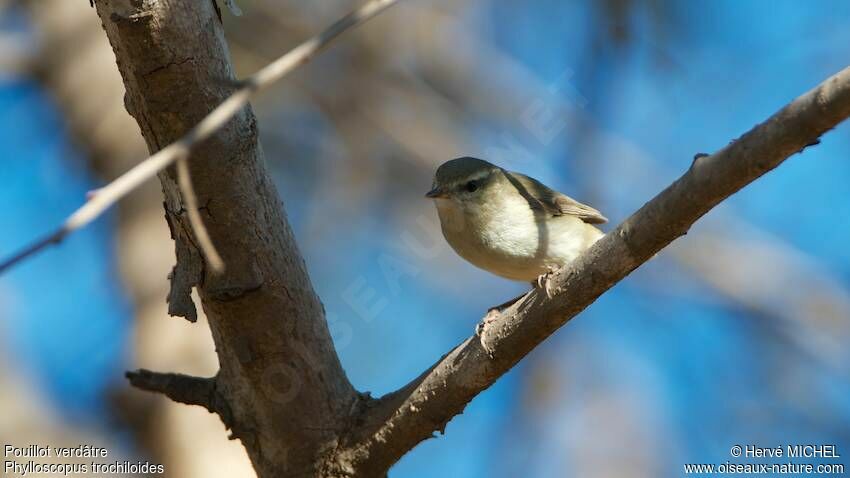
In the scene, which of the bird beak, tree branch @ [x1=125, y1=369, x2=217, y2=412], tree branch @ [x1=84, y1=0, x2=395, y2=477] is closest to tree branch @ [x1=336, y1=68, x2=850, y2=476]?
tree branch @ [x1=84, y1=0, x2=395, y2=477]

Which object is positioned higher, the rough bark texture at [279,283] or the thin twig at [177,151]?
the thin twig at [177,151]

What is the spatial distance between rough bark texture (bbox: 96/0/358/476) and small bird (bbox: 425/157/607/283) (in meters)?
1.16

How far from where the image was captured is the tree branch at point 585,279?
205 cm

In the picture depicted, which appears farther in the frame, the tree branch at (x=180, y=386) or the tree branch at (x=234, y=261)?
the tree branch at (x=180, y=386)

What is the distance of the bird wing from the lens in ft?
15.3

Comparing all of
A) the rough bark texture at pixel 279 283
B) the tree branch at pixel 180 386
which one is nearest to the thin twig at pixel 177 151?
the rough bark texture at pixel 279 283

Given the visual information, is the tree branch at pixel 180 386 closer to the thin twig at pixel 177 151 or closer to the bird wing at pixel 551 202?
the thin twig at pixel 177 151

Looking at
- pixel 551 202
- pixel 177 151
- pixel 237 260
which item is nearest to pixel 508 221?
pixel 551 202

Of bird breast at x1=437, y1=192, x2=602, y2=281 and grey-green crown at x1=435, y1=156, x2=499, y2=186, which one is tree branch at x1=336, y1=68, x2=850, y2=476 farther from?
grey-green crown at x1=435, y1=156, x2=499, y2=186

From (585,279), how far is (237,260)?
1.23 m

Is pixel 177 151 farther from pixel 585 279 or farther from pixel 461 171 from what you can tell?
pixel 461 171

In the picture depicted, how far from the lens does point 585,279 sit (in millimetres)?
2658

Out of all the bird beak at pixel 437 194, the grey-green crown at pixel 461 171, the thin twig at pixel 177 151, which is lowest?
the bird beak at pixel 437 194

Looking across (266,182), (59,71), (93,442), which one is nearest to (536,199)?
(266,182)
